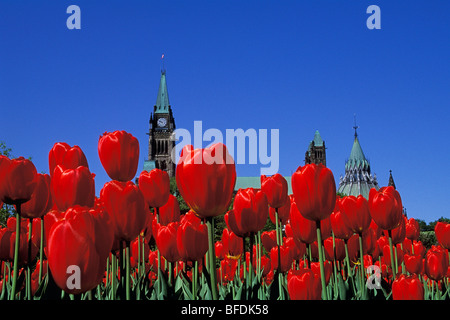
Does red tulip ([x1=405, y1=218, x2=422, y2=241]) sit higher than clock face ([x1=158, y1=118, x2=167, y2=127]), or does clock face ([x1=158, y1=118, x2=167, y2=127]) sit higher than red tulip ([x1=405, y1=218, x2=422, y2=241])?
clock face ([x1=158, y1=118, x2=167, y2=127])

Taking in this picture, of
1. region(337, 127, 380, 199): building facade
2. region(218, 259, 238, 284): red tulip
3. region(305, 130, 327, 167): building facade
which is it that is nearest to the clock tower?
region(305, 130, 327, 167): building facade

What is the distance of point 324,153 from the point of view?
108062 mm

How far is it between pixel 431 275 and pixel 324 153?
108 meters

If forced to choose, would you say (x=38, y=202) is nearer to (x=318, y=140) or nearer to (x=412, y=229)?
(x=412, y=229)

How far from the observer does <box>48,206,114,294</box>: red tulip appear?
3.74 ft

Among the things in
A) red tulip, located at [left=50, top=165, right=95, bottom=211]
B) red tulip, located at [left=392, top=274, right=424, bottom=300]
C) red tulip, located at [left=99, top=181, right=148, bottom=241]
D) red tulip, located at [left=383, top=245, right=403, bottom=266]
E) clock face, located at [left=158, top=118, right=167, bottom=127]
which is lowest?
red tulip, located at [left=392, top=274, right=424, bottom=300]

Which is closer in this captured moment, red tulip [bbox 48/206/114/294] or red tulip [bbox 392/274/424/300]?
red tulip [bbox 48/206/114/294]

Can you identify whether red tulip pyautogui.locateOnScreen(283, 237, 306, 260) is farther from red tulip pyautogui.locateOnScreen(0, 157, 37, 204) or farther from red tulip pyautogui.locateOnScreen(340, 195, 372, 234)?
red tulip pyautogui.locateOnScreen(0, 157, 37, 204)

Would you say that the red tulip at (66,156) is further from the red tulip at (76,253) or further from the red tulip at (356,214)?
the red tulip at (356,214)

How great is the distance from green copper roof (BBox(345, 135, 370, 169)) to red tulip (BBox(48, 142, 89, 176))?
107923mm

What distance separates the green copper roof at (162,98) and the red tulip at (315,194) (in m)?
94.3

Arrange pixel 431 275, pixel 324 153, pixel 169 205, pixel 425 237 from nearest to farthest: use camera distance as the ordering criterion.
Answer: pixel 431 275, pixel 169 205, pixel 425 237, pixel 324 153
